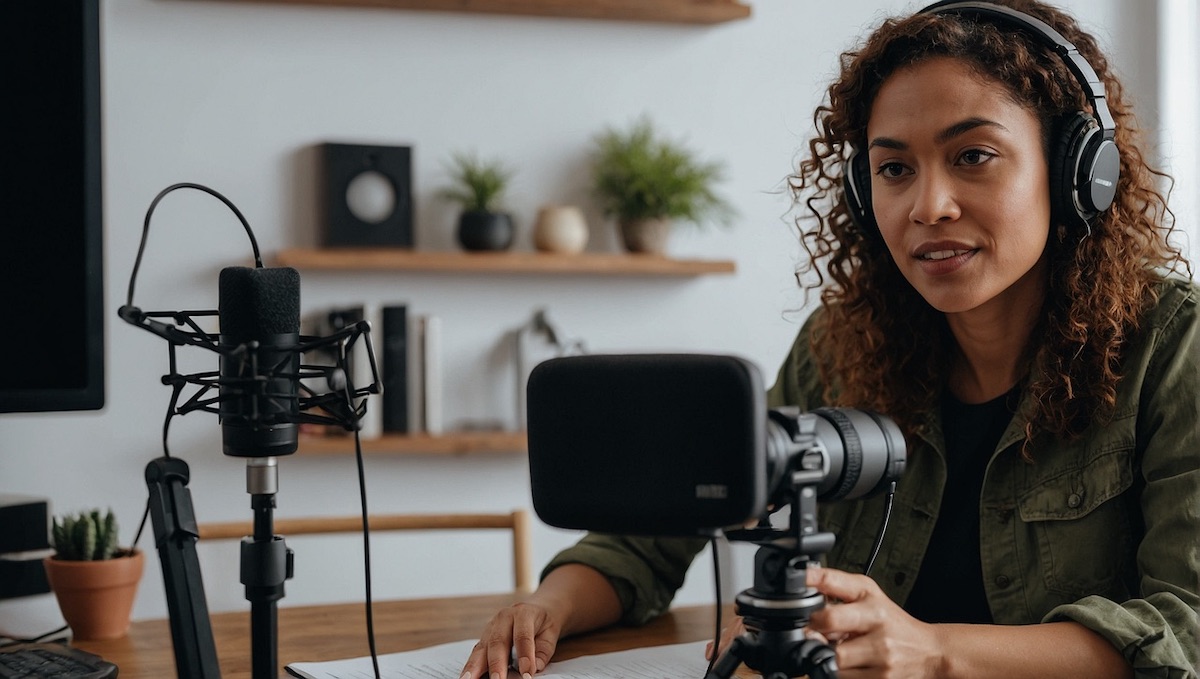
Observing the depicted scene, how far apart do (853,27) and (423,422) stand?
1473 millimetres

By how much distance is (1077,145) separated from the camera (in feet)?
4.11

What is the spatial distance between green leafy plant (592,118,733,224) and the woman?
4.24 feet

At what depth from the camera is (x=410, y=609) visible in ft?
4.78

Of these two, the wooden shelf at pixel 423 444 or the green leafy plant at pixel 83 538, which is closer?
the green leafy plant at pixel 83 538

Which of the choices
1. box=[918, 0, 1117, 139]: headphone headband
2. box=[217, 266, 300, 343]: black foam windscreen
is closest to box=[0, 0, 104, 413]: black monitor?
box=[217, 266, 300, 343]: black foam windscreen

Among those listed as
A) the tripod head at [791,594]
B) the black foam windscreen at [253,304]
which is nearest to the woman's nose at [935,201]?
the tripod head at [791,594]

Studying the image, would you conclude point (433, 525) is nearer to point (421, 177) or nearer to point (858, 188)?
point (858, 188)

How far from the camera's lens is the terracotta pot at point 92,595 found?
4.25ft

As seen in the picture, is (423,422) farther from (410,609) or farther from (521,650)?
(521,650)

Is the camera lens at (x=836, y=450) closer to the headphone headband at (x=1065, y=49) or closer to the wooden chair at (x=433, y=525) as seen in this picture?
the headphone headband at (x=1065, y=49)

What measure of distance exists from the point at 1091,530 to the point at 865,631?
423 mm

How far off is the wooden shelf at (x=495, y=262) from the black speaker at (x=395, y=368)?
0.11 metres

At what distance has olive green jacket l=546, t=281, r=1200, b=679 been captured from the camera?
1.16 metres

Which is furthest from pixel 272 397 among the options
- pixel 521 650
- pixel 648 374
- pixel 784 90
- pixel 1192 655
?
pixel 784 90
